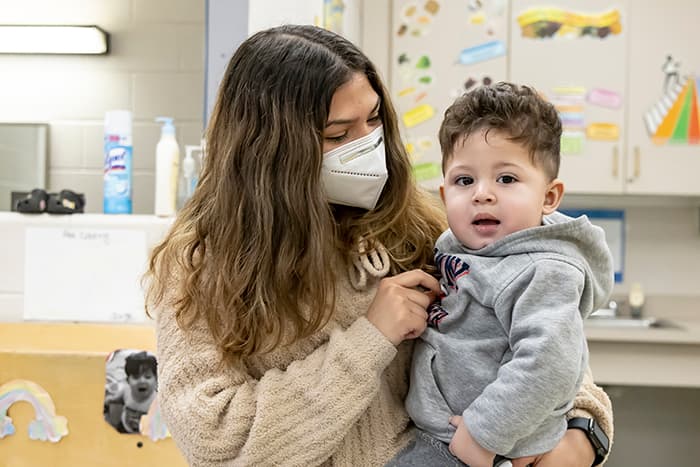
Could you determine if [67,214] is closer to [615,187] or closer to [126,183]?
[126,183]

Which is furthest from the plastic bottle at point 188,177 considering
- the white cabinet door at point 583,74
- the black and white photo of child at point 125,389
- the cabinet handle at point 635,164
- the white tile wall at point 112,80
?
the cabinet handle at point 635,164

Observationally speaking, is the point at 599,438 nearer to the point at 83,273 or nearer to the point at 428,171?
the point at 83,273

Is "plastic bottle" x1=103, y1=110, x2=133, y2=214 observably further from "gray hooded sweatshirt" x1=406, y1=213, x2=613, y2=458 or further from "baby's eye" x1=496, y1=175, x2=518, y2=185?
"baby's eye" x1=496, y1=175, x2=518, y2=185

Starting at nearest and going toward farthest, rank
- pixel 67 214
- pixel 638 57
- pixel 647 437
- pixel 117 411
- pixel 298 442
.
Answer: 1. pixel 298 442
2. pixel 117 411
3. pixel 67 214
4. pixel 638 57
5. pixel 647 437

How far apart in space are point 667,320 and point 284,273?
2861mm

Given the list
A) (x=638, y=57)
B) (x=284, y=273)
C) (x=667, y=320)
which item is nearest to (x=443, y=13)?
(x=638, y=57)

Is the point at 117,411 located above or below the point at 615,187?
below

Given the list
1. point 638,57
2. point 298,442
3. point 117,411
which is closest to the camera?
point 298,442

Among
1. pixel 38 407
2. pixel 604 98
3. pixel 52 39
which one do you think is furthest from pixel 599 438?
pixel 52 39

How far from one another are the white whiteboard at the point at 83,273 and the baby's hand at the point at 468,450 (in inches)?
50.9

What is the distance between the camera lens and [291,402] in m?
1.09

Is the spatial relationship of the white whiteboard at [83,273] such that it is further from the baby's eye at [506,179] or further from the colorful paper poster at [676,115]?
the colorful paper poster at [676,115]

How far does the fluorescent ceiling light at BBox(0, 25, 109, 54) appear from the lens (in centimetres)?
306

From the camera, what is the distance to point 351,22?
308cm
